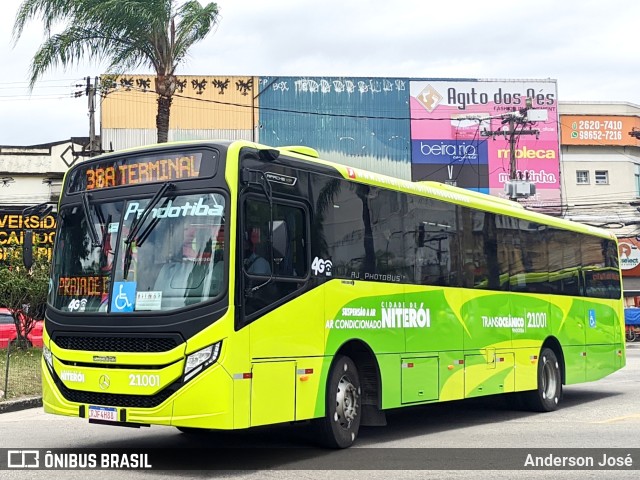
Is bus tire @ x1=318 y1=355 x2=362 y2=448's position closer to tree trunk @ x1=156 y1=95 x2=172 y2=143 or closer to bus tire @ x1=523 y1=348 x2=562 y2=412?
bus tire @ x1=523 y1=348 x2=562 y2=412

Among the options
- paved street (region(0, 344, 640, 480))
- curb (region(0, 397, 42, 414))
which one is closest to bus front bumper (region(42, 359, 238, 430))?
paved street (region(0, 344, 640, 480))

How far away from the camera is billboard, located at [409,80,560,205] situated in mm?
51062

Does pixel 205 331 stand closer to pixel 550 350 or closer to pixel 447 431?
pixel 447 431

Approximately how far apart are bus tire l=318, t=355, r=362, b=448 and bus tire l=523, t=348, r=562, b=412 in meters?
5.38

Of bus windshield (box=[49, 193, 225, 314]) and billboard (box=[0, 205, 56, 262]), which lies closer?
bus windshield (box=[49, 193, 225, 314])

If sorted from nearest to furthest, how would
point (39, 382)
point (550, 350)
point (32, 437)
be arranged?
point (32, 437) < point (550, 350) < point (39, 382)

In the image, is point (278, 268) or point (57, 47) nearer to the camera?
point (278, 268)

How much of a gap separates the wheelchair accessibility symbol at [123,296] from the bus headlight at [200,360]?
0.87 metres

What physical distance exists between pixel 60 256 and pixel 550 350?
9328mm

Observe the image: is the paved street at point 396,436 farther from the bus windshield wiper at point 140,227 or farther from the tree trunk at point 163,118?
the tree trunk at point 163,118

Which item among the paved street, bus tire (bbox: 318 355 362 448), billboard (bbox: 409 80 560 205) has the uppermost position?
billboard (bbox: 409 80 560 205)

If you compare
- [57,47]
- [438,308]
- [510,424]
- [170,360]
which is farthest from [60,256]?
[57,47]

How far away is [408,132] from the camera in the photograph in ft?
167

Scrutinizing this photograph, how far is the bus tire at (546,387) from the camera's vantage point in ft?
49.1
